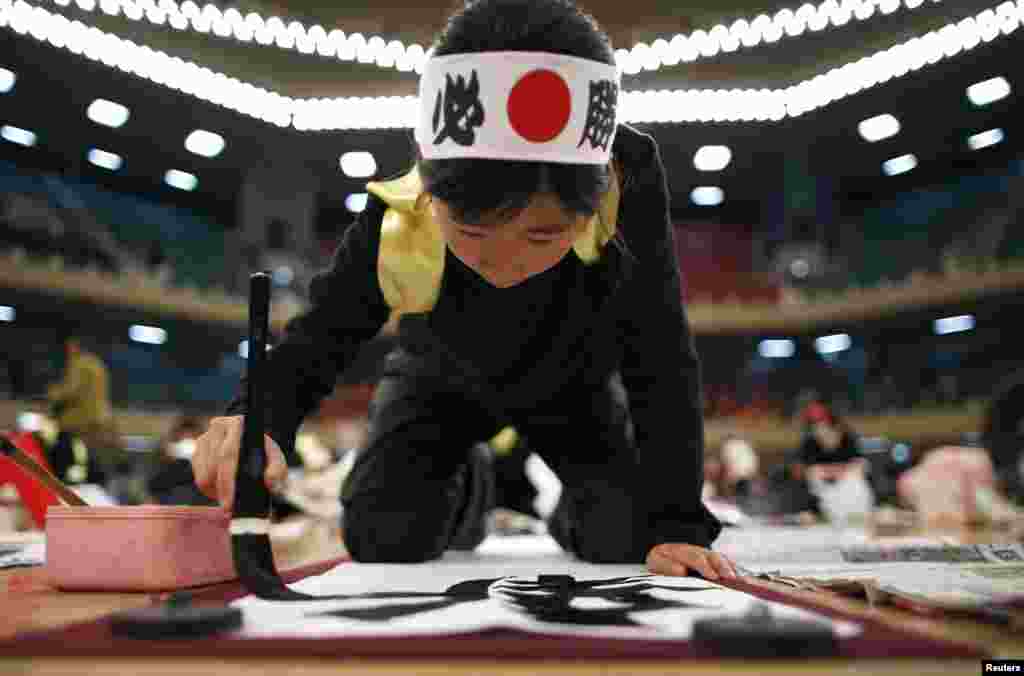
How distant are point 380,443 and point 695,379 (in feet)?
1.81

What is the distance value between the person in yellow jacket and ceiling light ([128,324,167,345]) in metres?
3.64

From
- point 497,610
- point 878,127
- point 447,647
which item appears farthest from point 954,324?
point 447,647

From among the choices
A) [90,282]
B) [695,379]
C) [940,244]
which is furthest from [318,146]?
[940,244]

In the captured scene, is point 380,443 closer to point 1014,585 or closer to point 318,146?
point 1014,585

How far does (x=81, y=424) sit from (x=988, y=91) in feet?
21.1

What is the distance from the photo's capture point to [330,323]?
1012mm

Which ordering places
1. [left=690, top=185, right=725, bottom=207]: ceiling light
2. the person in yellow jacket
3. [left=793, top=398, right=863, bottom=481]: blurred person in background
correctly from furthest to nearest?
[left=690, top=185, right=725, bottom=207]: ceiling light → [left=793, top=398, right=863, bottom=481]: blurred person in background → the person in yellow jacket

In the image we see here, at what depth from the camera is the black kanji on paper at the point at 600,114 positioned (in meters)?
0.74

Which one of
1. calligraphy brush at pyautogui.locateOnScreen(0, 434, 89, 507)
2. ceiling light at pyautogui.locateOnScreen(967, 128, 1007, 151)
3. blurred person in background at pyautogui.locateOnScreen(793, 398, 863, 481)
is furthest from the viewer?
ceiling light at pyautogui.locateOnScreen(967, 128, 1007, 151)

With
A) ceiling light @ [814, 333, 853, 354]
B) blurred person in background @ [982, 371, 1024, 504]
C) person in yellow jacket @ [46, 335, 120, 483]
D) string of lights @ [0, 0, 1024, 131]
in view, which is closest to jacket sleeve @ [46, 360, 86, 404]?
Answer: person in yellow jacket @ [46, 335, 120, 483]

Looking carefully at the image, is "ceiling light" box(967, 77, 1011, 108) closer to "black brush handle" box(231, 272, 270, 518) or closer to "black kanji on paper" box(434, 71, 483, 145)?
"black kanji on paper" box(434, 71, 483, 145)

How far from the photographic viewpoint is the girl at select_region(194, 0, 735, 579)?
0.72 m

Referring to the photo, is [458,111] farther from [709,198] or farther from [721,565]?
[709,198]

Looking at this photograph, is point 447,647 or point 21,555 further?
point 21,555
